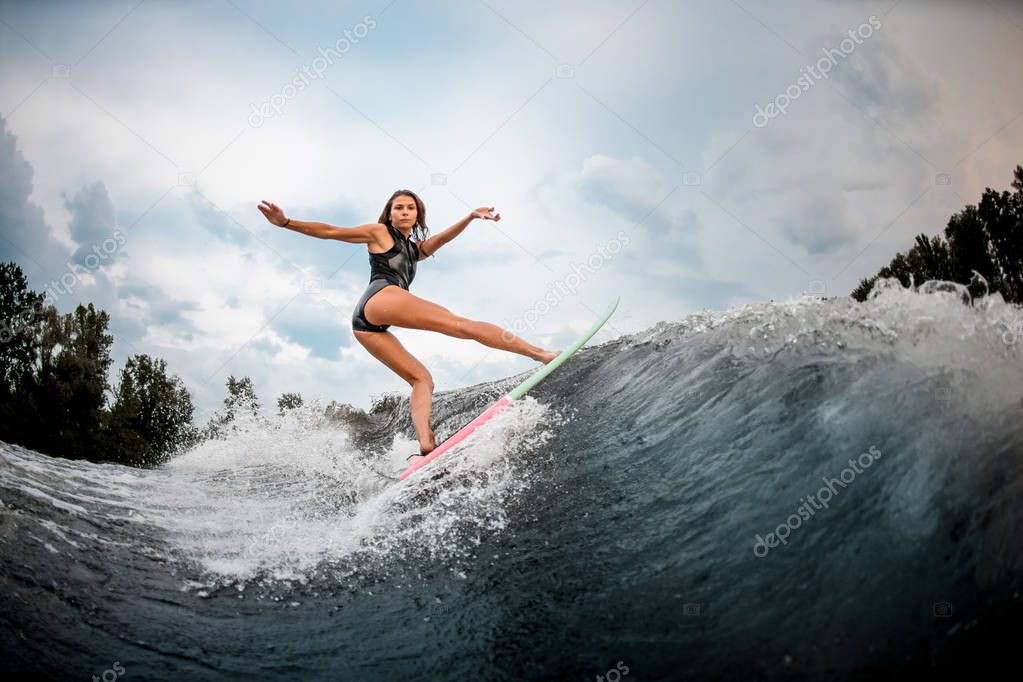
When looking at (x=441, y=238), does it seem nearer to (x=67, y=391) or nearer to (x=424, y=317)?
(x=424, y=317)

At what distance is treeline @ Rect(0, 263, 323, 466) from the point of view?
16859 millimetres

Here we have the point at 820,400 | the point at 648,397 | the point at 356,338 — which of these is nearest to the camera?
the point at 820,400

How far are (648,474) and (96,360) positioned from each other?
20893 mm

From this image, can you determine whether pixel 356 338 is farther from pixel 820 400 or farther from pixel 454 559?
pixel 820 400

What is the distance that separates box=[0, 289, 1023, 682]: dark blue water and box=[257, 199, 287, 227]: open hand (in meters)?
1.74

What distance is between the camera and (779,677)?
171 centimetres

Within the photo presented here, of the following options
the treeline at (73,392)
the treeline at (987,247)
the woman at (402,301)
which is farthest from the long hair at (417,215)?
the treeline at (73,392)

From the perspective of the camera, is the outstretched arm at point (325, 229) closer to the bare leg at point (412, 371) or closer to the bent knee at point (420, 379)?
the bare leg at point (412, 371)

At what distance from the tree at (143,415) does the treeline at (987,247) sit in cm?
1929

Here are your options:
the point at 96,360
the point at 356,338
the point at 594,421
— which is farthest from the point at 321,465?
the point at 96,360

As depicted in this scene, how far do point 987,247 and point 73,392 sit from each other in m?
22.9

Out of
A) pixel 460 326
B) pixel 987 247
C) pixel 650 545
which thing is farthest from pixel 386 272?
pixel 987 247

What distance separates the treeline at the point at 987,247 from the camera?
10.7m

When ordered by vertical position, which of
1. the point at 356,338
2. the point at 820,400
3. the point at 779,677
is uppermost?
the point at 356,338
